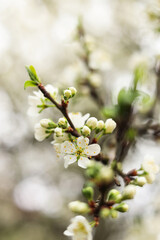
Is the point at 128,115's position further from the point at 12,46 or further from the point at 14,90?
the point at 12,46

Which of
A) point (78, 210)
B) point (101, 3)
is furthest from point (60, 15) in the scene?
point (78, 210)

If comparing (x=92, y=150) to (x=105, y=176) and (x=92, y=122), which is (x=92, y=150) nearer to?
(x=92, y=122)

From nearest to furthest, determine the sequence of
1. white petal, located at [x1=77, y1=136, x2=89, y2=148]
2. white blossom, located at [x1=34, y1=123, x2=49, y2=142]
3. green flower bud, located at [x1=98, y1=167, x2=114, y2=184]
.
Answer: green flower bud, located at [x1=98, y1=167, x2=114, y2=184], white petal, located at [x1=77, y1=136, x2=89, y2=148], white blossom, located at [x1=34, y1=123, x2=49, y2=142]

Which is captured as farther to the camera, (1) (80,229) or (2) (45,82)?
(2) (45,82)

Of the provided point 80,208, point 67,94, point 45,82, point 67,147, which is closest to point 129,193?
point 80,208

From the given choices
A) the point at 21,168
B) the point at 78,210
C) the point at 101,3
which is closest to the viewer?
the point at 78,210

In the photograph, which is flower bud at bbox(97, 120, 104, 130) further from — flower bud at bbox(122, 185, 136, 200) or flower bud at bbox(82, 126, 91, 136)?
flower bud at bbox(122, 185, 136, 200)

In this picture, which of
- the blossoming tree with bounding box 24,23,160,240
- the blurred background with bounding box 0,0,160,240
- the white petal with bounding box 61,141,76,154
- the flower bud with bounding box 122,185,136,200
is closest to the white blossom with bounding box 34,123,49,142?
the blossoming tree with bounding box 24,23,160,240
